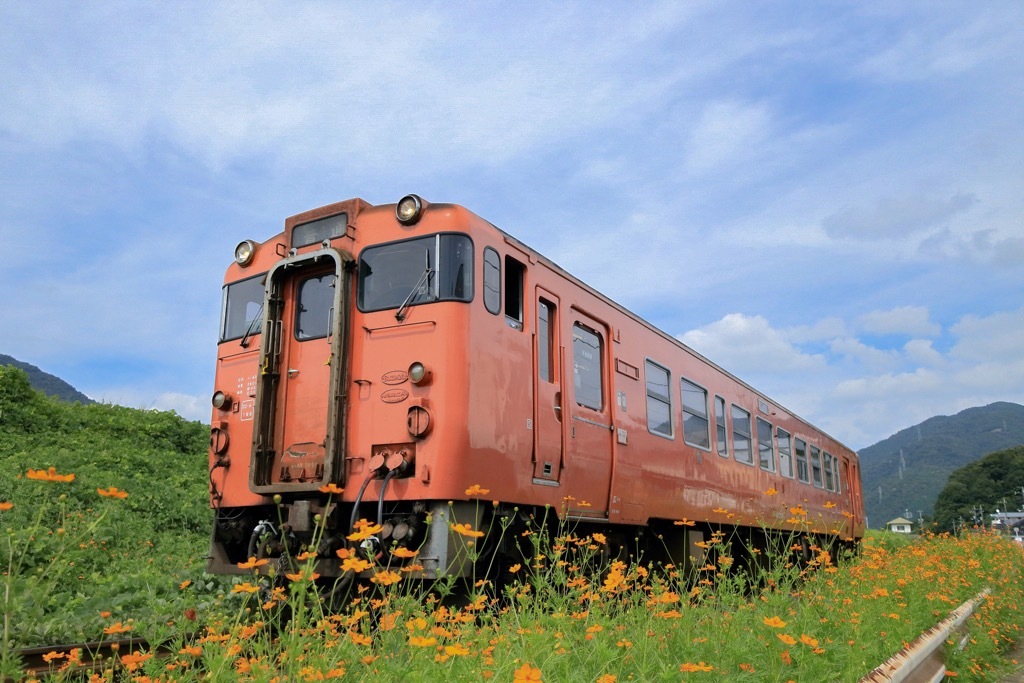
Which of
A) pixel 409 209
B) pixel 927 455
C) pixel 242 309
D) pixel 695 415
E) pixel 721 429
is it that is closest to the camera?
pixel 409 209

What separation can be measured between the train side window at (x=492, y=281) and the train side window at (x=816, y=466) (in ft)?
35.3

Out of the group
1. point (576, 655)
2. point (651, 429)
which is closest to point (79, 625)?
point (576, 655)

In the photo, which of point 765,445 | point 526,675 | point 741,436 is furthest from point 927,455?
point 526,675

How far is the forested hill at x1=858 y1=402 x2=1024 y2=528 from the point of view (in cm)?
10988

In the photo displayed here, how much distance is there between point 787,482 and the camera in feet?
43.1

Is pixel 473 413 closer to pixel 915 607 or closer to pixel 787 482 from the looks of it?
pixel 915 607

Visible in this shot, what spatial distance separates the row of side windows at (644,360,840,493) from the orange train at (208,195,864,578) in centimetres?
47

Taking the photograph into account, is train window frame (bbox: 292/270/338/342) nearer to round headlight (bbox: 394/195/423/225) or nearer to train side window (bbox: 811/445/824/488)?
round headlight (bbox: 394/195/423/225)

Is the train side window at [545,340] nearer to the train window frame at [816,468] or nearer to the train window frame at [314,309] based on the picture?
the train window frame at [314,309]

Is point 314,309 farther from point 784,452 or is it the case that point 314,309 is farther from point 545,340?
point 784,452

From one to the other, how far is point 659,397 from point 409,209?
3695mm

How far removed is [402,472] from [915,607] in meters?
3.77

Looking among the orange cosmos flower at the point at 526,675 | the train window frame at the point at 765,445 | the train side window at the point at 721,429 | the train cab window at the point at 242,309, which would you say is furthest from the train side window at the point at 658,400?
the orange cosmos flower at the point at 526,675

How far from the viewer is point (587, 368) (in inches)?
288
